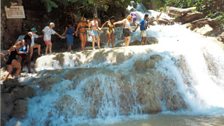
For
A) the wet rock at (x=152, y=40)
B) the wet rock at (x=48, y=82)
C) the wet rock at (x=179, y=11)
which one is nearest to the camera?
the wet rock at (x=48, y=82)

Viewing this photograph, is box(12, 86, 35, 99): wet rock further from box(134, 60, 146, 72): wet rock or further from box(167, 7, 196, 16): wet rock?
box(167, 7, 196, 16): wet rock

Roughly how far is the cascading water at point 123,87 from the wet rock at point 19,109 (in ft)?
0.52

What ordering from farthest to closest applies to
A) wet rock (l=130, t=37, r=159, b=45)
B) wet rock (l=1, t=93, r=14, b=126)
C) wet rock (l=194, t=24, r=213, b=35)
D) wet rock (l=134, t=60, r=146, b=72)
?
wet rock (l=194, t=24, r=213, b=35) → wet rock (l=130, t=37, r=159, b=45) → wet rock (l=134, t=60, r=146, b=72) → wet rock (l=1, t=93, r=14, b=126)

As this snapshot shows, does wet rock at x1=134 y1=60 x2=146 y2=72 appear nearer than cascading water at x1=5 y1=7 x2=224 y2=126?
No

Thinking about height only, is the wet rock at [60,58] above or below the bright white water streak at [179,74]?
above

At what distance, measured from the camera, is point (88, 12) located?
21.8m

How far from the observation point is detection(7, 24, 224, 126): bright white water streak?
11.4 m

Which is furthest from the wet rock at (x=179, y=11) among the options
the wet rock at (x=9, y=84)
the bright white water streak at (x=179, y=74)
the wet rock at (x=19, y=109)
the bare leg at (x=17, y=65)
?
the wet rock at (x=19, y=109)

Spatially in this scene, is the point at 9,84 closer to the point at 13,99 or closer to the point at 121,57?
the point at 13,99

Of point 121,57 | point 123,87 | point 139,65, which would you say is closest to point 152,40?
point 121,57

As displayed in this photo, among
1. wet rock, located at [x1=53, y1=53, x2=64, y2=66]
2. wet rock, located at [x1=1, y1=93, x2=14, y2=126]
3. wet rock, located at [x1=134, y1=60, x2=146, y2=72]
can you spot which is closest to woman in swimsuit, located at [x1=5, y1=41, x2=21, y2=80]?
wet rock, located at [x1=1, y1=93, x2=14, y2=126]

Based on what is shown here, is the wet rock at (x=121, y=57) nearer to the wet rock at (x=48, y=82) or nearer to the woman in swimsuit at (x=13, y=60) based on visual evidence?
the wet rock at (x=48, y=82)

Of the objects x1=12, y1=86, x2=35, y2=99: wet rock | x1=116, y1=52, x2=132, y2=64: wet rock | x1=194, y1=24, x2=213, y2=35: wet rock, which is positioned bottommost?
x1=12, y1=86, x2=35, y2=99: wet rock

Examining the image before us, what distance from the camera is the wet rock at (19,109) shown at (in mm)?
10914
